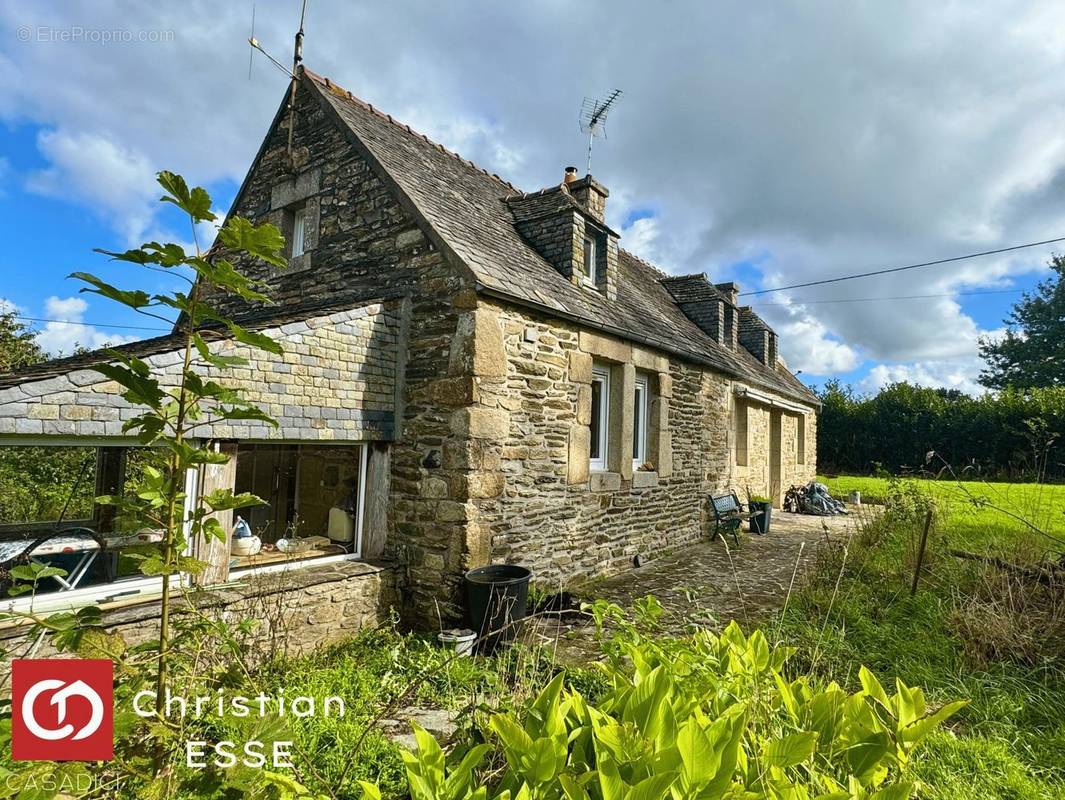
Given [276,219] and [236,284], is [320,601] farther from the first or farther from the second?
[276,219]

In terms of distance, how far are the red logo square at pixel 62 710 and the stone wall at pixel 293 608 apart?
268 centimetres

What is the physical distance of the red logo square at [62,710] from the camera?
1.53m

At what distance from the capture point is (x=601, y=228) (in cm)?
860

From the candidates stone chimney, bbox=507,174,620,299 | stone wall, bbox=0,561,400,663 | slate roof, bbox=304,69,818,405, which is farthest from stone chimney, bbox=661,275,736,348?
stone wall, bbox=0,561,400,663

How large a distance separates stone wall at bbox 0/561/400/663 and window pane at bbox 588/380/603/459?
10.8ft

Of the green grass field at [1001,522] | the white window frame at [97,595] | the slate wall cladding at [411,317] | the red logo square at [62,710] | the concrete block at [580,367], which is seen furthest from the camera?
the concrete block at [580,367]

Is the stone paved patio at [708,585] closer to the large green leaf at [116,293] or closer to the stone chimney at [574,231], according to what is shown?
the large green leaf at [116,293]

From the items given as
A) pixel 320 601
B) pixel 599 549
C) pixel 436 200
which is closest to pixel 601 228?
pixel 436 200

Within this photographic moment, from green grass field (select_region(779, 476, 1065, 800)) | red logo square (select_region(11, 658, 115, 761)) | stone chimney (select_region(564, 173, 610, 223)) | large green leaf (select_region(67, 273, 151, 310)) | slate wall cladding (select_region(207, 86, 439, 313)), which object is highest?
stone chimney (select_region(564, 173, 610, 223))

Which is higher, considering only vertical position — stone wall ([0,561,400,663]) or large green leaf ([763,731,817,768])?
large green leaf ([763,731,817,768])

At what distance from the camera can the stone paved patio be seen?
5.47 m

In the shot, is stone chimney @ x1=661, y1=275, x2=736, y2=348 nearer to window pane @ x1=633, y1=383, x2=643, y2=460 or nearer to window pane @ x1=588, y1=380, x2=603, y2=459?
window pane @ x1=633, y1=383, x2=643, y2=460

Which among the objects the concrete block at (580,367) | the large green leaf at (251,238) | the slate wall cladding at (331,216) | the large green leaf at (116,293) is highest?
the slate wall cladding at (331,216)

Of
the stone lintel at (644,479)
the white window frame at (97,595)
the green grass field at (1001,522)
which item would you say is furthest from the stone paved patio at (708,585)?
the white window frame at (97,595)
